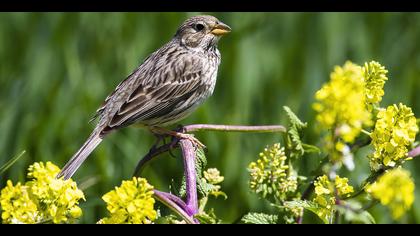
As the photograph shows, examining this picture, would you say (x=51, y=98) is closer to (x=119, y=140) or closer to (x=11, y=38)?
(x=119, y=140)

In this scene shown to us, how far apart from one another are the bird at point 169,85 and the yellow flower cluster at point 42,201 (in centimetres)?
201

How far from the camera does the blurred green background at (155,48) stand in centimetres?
527

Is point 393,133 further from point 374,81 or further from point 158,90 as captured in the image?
point 158,90

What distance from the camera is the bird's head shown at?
4.68 meters

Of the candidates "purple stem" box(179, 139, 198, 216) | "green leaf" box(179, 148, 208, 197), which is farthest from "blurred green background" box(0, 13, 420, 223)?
"purple stem" box(179, 139, 198, 216)

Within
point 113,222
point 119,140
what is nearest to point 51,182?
point 113,222

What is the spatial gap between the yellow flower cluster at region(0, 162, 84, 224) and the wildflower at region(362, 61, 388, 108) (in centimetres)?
72

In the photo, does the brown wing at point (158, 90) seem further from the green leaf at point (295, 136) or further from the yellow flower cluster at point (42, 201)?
the yellow flower cluster at point (42, 201)

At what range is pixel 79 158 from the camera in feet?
10.7

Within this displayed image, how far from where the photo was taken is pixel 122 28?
21.5 feet

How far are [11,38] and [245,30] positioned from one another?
1.96 metres

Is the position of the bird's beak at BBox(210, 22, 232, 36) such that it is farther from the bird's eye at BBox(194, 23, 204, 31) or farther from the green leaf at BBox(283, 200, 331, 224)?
the green leaf at BBox(283, 200, 331, 224)

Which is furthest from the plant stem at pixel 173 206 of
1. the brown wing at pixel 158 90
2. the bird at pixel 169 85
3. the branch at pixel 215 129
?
the brown wing at pixel 158 90

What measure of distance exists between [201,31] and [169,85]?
1.25ft
